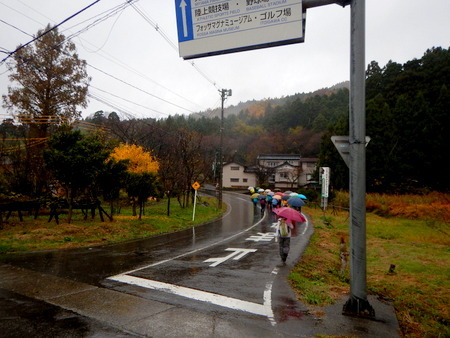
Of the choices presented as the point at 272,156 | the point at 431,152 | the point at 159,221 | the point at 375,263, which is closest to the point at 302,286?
the point at 375,263

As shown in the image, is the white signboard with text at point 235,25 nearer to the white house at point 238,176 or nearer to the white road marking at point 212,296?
the white road marking at point 212,296

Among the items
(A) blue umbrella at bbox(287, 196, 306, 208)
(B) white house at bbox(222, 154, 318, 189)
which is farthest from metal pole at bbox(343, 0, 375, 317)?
(B) white house at bbox(222, 154, 318, 189)

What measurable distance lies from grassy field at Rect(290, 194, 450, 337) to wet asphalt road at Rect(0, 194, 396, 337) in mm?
677

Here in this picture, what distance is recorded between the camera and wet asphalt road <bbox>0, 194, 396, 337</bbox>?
→ 168 inches

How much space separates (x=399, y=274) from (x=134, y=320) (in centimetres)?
792

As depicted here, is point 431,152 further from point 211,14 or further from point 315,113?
point 315,113

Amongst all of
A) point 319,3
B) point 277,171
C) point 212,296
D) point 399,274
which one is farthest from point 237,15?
point 277,171

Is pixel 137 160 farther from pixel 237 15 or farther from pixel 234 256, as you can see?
pixel 237 15

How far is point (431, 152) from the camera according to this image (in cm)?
3123

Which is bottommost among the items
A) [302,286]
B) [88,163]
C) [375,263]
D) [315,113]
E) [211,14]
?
[375,263]

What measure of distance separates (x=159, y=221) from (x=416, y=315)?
1488cm

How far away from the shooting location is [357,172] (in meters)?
4.99

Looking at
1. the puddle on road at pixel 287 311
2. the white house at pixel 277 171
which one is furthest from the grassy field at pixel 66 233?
the white house at pixel 277 171

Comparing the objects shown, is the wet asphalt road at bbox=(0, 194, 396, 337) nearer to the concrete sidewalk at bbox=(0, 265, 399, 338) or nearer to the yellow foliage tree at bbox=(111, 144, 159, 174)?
the concrete sidewalk at bbox=(0, 265, 399, 338)
